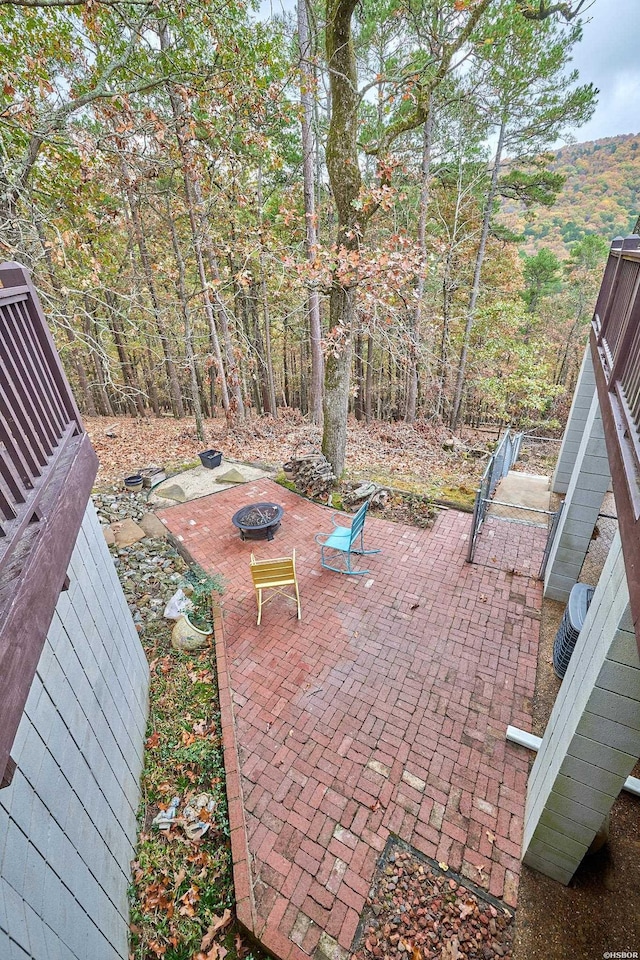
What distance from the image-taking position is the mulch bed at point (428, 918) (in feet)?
7.97

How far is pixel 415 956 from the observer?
239cm

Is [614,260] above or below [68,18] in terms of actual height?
below

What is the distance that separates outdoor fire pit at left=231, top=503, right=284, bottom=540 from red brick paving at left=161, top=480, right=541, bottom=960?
2.10 feet

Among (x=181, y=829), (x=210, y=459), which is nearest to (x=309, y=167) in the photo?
(x=210, y=459)

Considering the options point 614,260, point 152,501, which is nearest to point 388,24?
point 614,260

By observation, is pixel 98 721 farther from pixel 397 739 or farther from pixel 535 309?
pixel 535 309

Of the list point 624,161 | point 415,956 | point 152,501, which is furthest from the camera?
point 624,161

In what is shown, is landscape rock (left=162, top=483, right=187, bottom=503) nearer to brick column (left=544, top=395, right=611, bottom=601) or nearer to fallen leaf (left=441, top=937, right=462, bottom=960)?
brick column (left=544, top=395, right=611, bottom=601)

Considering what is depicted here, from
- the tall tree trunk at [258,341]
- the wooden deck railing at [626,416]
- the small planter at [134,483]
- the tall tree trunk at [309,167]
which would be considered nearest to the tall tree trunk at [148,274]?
the small planter at [134,483]

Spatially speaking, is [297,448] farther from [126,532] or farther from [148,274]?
[148,274]

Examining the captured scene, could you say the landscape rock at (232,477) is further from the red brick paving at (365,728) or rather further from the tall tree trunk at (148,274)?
the tall tree trunk at (148,274)

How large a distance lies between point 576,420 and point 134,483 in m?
8.25

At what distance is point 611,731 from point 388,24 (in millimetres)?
13311

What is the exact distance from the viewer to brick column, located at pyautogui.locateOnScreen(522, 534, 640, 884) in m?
1.96
